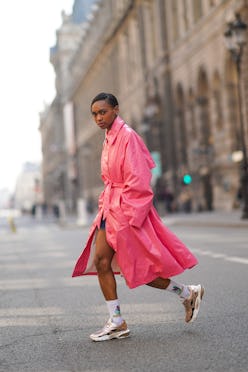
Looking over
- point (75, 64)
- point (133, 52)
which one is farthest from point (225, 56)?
point (75, 64)

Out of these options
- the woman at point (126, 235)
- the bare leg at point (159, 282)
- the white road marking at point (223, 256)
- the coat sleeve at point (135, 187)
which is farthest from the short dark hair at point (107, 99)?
the white road marking at point (223, 256)

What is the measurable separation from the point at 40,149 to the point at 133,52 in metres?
115

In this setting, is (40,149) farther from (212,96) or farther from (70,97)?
(212,96)

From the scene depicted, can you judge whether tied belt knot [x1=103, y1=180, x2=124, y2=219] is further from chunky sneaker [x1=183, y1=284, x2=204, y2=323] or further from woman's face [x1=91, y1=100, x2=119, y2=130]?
chunky sneaker [x1=183, y1=284, x2=204, y2=323]

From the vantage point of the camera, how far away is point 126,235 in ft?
20.4

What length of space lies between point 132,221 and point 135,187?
24 cm

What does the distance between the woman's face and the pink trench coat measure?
0.23 ft

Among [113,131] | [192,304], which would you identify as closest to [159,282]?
[192,304]

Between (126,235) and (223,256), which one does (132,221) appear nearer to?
(126,235)

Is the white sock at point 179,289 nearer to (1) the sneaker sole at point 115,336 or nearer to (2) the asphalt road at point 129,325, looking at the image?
(2) the asphalt road at point 129,325

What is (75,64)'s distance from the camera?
98375 millimetres

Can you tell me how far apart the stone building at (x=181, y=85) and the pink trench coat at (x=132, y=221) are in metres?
27.6

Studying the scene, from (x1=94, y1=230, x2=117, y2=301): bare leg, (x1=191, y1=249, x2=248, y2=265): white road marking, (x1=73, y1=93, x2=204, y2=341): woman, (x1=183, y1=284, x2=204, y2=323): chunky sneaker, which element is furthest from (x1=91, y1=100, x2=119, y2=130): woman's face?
(x1=191, y1=249, x2=248, y2=265): white road marking

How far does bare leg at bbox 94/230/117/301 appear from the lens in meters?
6.39
